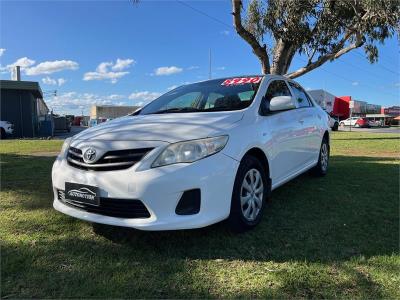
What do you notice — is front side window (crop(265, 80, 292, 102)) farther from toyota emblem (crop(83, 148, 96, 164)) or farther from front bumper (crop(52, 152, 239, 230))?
toyota emblem (crop(83, 148, 96, 164))

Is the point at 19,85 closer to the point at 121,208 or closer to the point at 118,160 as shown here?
the point at 118,160

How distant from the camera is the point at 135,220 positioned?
3365mm

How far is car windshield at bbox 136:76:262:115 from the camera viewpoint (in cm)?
453

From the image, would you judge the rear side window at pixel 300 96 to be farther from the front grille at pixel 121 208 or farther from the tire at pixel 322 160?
the front grille at pixel 121 208

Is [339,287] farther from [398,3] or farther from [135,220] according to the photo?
[398,3]

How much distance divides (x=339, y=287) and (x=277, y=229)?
123cm

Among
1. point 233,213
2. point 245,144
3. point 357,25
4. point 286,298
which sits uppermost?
point 357,25

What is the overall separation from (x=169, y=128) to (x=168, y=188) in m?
0.65

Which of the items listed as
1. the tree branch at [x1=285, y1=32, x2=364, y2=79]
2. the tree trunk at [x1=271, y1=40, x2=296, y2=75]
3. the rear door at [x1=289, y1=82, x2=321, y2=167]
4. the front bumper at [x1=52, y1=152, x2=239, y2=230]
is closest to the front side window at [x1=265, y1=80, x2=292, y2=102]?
the rear door at [x1=289, y1=82, x2=321, y2=167]

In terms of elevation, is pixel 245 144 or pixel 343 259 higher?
pixel 245 144

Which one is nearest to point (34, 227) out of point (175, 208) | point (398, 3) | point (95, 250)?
point (95, 250)

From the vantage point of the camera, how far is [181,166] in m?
3.33

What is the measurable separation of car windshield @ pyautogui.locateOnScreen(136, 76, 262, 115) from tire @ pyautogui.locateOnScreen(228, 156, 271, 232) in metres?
0.73

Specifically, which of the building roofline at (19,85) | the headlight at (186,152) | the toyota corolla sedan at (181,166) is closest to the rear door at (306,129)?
the toyota corolla sedan at (181,166)
